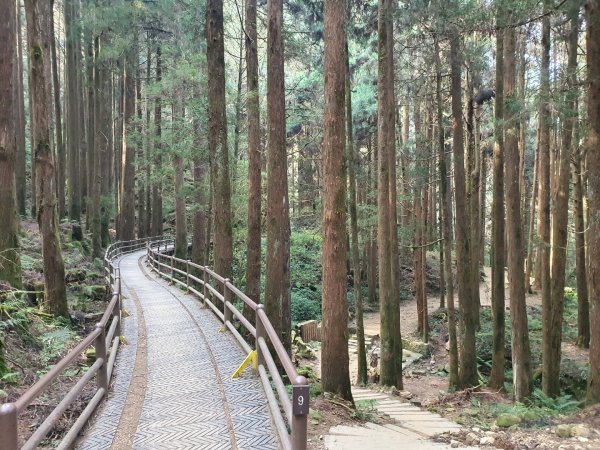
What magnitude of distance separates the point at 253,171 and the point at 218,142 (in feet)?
5.29

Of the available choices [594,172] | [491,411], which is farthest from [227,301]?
[594,172]

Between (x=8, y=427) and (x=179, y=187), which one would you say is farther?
(x=179, y=187)

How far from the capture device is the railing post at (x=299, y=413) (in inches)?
142

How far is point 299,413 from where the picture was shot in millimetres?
3639

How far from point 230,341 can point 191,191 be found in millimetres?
13626

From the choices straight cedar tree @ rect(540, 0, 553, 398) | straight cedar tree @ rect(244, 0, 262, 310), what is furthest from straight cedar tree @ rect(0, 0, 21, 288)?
straight cedar tree @ rect(540, 0, 553, 398)

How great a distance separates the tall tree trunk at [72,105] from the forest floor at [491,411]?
1563 centimetres

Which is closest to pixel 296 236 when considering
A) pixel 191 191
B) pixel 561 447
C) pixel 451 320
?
pixel 191 191

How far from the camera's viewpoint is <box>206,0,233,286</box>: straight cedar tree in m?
13.5

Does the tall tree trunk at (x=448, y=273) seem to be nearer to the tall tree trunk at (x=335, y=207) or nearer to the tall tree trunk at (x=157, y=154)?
the tall tree trunk at (x=335, y=207)

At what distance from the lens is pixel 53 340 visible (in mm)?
9555

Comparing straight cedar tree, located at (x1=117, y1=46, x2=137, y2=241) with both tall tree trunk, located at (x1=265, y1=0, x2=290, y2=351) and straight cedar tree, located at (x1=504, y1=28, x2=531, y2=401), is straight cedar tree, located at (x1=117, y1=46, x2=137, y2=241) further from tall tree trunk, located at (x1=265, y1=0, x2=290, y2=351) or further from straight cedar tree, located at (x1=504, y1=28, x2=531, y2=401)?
straight cedar tree, located at (x1=504, y1=28, x2=531, y2=401)

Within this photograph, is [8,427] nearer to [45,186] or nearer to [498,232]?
[45,186]

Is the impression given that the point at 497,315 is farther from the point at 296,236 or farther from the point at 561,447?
the point at 296,236
